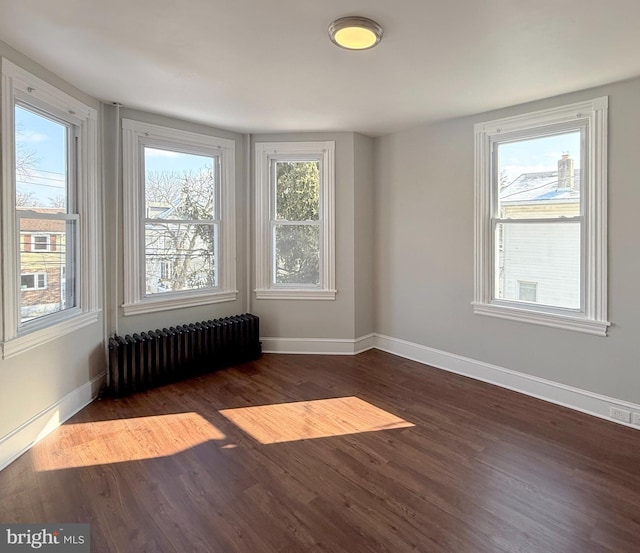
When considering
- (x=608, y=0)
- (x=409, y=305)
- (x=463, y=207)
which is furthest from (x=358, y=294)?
(x=608, y=0)

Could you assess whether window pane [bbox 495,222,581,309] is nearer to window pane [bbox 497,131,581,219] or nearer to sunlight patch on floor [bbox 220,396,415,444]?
window pane [bbox 497,131,581,219]

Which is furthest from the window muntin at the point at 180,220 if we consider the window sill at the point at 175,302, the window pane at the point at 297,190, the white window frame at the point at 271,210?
the window pane at the point at 297,190

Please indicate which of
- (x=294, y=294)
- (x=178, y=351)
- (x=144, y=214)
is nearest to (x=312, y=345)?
(x=294, y=294)

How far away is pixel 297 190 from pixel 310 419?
104 inches

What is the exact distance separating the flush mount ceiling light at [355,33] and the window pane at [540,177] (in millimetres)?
1947

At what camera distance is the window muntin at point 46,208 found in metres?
2.64

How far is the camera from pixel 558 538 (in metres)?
1.81

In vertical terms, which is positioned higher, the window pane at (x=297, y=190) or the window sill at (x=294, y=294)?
the window pane at (x=297, y=190)

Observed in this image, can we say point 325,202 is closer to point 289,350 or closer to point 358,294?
point 358,294

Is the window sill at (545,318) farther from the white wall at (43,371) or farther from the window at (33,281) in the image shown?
the window at (33,281)

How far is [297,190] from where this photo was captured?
456 centimetres

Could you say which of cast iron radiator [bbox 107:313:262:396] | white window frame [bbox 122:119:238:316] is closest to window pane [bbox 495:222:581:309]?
cast iron radiator [bbox 107:313:262:396]

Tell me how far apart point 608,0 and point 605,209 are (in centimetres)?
158

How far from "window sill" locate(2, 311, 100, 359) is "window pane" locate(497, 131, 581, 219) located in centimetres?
380
